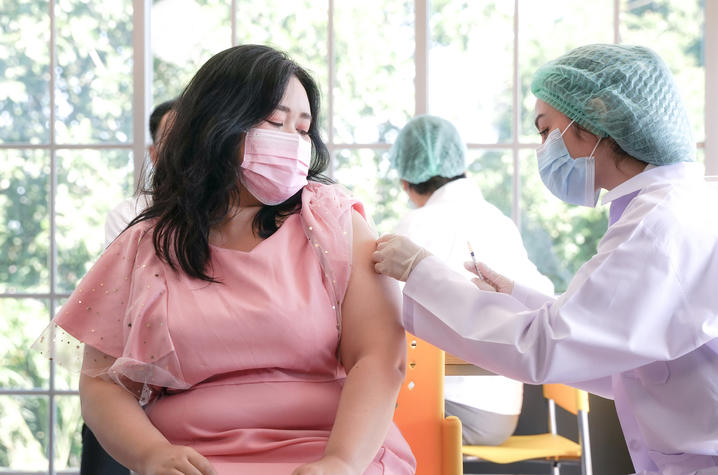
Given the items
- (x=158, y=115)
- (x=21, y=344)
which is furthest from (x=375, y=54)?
(x=21, y=344)

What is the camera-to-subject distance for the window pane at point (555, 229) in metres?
3.45

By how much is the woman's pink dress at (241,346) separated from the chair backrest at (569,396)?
46.7 inches

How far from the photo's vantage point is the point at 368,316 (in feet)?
4.82

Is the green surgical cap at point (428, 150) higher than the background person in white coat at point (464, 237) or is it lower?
higher

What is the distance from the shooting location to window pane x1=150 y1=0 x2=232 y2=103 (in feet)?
11.4

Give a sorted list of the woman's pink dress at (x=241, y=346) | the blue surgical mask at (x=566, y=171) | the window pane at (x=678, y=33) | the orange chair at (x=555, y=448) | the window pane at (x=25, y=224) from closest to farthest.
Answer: the woman's pink dress at (x=241, y=346) → the blue surgical mask at (x=566, y=171) → the orange chair at (x=555, y=448) → the window pane at (x=678, y=33) → the window pane at (x=25, y=224)

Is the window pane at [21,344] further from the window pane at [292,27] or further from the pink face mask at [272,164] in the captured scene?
the pink face mask at [272,164]

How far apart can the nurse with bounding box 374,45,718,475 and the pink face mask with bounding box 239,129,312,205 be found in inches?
8.2

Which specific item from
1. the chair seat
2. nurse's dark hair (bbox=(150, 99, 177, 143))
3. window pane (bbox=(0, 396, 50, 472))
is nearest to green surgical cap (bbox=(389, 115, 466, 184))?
nurse's dark hair (bbox=(150, 99, 177, 143))

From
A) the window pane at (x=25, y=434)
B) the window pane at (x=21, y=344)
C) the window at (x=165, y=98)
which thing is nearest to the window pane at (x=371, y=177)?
the window at (x=165, y=98)

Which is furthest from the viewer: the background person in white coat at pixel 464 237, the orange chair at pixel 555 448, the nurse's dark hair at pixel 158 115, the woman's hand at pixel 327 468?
the nurse's dark hair at pixel 158 115

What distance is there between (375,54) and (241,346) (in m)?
2.27

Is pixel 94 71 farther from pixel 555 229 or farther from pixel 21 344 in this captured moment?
pixel 555 229

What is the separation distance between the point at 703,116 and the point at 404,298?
233 centimetres
